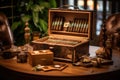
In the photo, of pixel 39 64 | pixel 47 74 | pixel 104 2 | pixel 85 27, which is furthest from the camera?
pixel 104 2

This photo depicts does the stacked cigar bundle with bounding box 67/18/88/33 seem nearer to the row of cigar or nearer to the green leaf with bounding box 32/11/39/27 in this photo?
the row of cigar

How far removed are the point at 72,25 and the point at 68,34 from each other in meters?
0.12

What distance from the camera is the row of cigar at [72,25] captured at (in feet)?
9.47

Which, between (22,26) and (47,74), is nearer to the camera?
(47,74)

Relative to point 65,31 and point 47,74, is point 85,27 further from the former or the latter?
point 47,74

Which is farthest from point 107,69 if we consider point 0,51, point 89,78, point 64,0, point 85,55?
point 64,0

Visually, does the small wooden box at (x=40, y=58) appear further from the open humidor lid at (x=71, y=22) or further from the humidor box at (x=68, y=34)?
the open humidor lid at (x=71, y=22)

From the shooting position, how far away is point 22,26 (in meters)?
4.37

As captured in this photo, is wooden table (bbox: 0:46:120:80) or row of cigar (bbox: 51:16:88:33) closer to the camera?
wooden table (bbox: 0:46:120:80)

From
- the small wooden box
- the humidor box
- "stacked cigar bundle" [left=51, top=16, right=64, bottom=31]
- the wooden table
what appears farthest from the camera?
"stacked cigar bundle" [left=51, top=16, right=64, bottom=31]

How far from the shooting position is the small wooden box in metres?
2.42

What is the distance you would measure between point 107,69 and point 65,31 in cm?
85

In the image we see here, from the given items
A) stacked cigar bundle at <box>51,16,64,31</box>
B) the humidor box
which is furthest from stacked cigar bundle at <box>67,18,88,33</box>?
stacked cigar bundle at <box>51,16,64,31</box>

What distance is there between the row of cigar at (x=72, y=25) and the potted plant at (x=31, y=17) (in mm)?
1209
